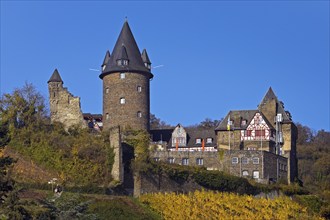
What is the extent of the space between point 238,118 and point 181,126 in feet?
14.4

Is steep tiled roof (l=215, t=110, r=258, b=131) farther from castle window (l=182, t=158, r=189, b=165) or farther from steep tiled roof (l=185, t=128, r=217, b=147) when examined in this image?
castle window (l=182, t=158, r=189, b=165)

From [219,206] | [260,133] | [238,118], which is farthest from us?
[238,118]

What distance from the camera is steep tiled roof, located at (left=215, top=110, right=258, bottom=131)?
7125 centimetres

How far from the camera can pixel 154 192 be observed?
5947cm

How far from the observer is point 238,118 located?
72.2 meters

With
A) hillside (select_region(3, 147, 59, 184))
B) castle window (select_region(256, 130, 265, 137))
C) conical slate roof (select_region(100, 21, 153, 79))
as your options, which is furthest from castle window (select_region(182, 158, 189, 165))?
hillside (select_region(3, 147, 59, 184))

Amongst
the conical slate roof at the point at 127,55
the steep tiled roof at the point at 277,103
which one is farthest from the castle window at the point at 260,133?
the conical slate roof at the point at 127,55

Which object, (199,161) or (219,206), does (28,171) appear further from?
(199,161)

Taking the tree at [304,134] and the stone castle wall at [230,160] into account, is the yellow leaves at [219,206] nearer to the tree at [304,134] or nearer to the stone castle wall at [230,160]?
the stone castle wall at [230,160]

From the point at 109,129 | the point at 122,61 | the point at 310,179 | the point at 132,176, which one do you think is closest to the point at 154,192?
the point at 132,176

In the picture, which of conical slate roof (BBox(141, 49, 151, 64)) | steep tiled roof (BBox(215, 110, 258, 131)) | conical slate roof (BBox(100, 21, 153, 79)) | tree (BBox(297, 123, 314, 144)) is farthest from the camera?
tree (BBox(297, 123, 314, 144))

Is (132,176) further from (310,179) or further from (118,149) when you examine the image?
(310,179)

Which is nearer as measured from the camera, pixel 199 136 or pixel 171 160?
pixel 171 160

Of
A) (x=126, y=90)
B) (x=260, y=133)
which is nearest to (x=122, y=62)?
(x=126, y=90)
